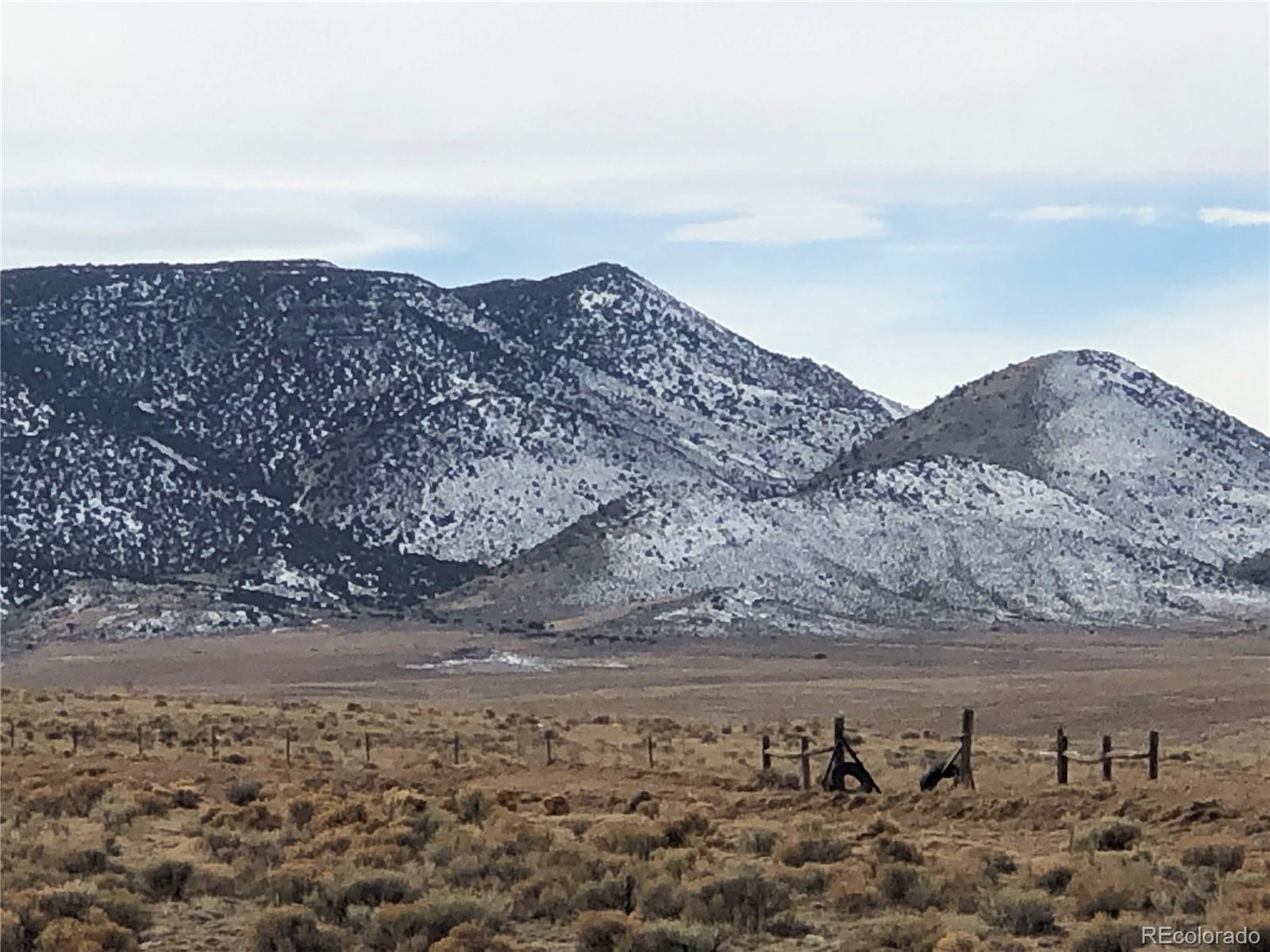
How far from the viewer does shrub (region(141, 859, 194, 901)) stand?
17.5 meters

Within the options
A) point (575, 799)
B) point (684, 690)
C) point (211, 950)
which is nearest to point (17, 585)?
point (684, 690)

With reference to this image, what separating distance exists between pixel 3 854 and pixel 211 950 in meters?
4.93

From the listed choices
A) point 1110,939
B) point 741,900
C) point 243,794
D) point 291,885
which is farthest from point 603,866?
point 243,794

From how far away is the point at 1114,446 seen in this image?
13588cm

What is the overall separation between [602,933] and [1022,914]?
3.10 m

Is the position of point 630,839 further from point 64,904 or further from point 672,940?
point 64,904

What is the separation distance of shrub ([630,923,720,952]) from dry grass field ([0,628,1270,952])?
0.07 ft

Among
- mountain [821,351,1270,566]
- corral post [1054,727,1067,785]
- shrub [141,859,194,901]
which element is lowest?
shrub [141,859,194,901]

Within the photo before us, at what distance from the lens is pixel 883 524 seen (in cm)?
11475

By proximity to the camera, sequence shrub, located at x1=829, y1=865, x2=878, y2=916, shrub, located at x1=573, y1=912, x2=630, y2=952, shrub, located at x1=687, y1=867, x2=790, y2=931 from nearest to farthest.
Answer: shrub, located at x1=573, y1=912, x2=630, y2=952 → shrub, located at x1=687, y1=867, x2=790, y2=931 → shrub, located at x1=829, y1=865, x2=878, y2=916

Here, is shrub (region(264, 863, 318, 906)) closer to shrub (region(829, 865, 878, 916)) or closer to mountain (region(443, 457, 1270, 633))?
shrub (region(829, 865, 878, 916))

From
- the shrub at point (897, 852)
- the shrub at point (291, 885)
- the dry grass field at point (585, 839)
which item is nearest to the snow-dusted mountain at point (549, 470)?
the dry grass field at point (585, 839)

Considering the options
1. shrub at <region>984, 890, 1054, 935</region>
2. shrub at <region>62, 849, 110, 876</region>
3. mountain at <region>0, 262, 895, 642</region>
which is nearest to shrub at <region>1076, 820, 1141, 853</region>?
shrub at <region>984, 890, 1054, 935</region>

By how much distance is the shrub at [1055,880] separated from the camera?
15859 millimetres
